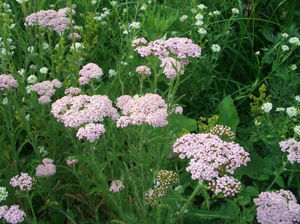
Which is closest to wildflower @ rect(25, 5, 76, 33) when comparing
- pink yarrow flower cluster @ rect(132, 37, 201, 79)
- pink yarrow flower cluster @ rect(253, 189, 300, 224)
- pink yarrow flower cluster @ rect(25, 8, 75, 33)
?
pink yarrow flower cluster @ rect(25, 8, 75, 33)

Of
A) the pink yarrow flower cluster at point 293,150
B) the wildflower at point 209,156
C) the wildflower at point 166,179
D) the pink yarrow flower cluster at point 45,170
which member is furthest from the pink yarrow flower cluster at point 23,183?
the pink yarrow flower cluster at point 293,150

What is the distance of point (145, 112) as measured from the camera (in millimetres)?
1768

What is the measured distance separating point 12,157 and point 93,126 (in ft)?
3.14

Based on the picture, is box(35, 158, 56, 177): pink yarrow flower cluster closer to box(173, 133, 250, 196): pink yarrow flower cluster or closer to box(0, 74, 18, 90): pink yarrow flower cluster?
box(0, 74, 18, 90): pink yarrow flower cluster

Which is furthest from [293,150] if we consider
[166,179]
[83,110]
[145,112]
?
[83,110]

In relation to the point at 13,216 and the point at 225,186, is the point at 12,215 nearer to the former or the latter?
the point at 13,216

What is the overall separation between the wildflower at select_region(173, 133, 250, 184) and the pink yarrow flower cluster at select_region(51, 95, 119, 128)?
0.38m

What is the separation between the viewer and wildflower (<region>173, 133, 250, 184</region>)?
1535 millimetres

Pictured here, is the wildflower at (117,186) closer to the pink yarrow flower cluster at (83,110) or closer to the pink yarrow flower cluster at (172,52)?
the pink yarrow flower cluster at (83,110)

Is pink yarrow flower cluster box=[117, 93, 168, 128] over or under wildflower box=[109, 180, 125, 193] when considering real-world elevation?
over

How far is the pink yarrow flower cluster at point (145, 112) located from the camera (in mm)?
1709

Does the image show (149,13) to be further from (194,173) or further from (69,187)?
(194,173)

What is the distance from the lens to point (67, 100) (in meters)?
1.91

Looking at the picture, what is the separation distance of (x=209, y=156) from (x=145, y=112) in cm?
38
